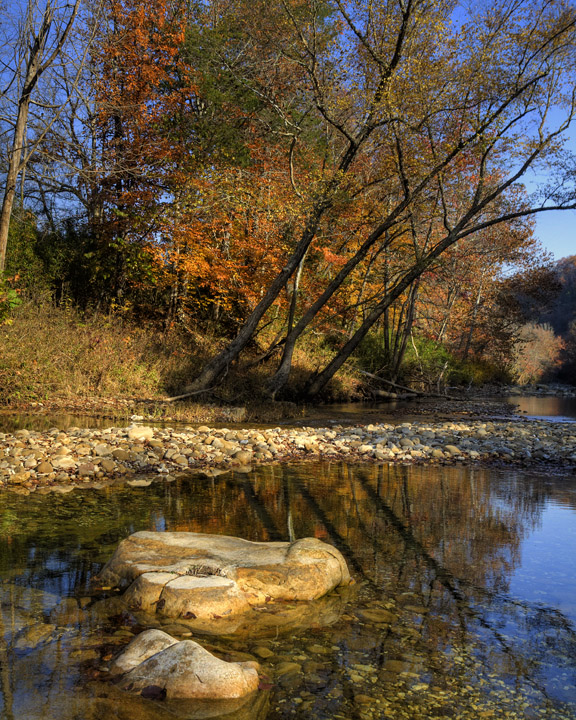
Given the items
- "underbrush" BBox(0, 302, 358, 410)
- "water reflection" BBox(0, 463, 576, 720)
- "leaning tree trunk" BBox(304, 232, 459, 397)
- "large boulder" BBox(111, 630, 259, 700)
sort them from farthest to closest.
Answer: "leaning tree trunk" BBox(304, 232, 459, 397)
"underbrush" BBox(0, 302, 358, 410)
"water reflection" BBox(0, 463, 576, 720)
"large boulder" BBox(111, 630, 259, 700)

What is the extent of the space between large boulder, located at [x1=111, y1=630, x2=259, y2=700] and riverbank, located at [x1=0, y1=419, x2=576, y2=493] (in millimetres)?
4138

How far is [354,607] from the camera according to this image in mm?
3891

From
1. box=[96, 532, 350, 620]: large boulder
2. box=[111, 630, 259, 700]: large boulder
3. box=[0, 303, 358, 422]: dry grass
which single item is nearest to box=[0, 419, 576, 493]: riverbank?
box=[96, 532, 350, 620]: large boulder

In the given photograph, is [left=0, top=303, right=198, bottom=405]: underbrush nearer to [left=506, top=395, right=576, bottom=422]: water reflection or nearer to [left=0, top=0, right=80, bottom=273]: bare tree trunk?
[left=0, top=0, right=80, bottom=273]: bare tree trunk

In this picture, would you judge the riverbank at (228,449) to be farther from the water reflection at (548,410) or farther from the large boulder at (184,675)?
the water reflection at (548,410)

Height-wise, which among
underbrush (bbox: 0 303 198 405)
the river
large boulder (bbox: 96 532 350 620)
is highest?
underbrush (bbox: 0 303 198 405)

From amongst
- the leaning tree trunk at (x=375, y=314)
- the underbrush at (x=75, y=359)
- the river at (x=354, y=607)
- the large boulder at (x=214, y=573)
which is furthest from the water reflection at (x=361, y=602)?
the leaning tree trunk at (x=375, y=314)

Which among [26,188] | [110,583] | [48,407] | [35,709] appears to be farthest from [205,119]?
[35,709]

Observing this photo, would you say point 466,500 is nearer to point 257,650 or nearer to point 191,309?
point 257,650

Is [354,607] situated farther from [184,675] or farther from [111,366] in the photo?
[111,366]

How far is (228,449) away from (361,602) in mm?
5467

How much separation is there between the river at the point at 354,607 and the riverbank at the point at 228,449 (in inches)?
29.8

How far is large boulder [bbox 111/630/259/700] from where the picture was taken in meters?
2.73

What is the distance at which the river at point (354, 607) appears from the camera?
9.21 ft
